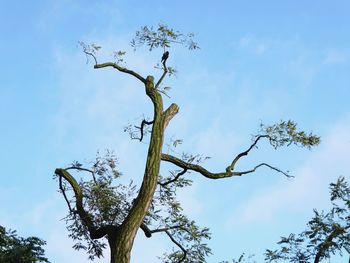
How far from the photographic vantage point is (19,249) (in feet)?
65.0

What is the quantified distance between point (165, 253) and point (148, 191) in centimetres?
389

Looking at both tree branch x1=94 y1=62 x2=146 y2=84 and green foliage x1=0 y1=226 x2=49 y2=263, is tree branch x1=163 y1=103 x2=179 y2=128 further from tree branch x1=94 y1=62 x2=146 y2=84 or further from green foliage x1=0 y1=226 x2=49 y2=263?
green foliage x1=0 y1=226 x2=49 y2=263

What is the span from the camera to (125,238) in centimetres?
1043

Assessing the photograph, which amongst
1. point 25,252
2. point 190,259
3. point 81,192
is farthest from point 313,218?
point 25,252

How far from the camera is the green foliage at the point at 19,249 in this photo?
64.5 ft

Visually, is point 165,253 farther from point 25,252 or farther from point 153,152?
point 25,252

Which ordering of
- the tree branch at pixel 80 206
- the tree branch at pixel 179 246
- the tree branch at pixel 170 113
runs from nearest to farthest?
the tree branch at pixel 80 206 → the tree branch at pixel 170 113 → the tree branch at pixel 179 246

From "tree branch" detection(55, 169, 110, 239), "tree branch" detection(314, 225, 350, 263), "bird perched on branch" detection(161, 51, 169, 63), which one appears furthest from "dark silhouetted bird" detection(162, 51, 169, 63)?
"tree branch" detection(314, 225, 350, 263)

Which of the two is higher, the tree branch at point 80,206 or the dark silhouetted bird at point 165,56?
the dark silhouetted bird at point 165,56

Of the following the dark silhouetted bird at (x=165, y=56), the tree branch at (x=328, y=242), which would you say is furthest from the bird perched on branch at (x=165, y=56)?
the tree branch at (x=328, y=242)

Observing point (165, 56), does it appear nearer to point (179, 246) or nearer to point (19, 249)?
point (179, 246)

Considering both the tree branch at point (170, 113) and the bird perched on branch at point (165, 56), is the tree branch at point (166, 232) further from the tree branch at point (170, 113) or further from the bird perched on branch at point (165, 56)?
the bird perched on branch at point (165, 56)

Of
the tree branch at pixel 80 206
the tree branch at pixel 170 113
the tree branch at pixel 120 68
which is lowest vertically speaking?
the tree branch at pixel 80 206

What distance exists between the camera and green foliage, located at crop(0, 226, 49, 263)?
19672mm
